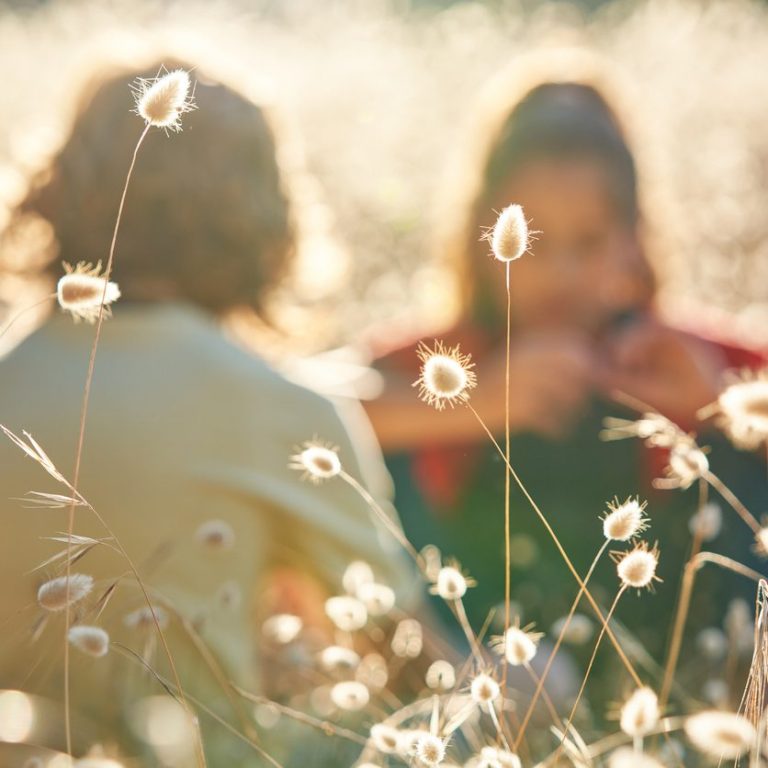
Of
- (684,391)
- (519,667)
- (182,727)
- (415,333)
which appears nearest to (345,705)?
(182,727)

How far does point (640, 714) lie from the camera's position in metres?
0.84

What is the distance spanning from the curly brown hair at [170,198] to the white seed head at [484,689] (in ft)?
3.48

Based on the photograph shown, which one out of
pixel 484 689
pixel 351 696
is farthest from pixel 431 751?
pixel 351 696

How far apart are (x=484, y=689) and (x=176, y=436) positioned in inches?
29.6

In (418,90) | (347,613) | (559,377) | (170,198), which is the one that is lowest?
(347,613)

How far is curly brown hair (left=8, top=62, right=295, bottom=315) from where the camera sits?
180cm

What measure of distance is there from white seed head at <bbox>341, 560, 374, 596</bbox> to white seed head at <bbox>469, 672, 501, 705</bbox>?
1.85 feet

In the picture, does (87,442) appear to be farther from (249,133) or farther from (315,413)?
(249,133)

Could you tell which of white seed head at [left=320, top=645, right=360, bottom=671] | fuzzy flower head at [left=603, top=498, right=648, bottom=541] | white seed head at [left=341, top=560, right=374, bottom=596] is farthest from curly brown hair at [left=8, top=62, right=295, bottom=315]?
fuzzy flower head at [left=603, top=498, right=648, bottom=541]

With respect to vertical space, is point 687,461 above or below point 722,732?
above

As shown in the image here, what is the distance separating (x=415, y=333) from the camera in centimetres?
320

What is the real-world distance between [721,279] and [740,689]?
149 inches

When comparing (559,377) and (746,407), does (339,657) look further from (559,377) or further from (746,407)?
(559,377)

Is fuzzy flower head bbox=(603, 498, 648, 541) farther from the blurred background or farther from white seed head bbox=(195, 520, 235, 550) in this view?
the blurred background
